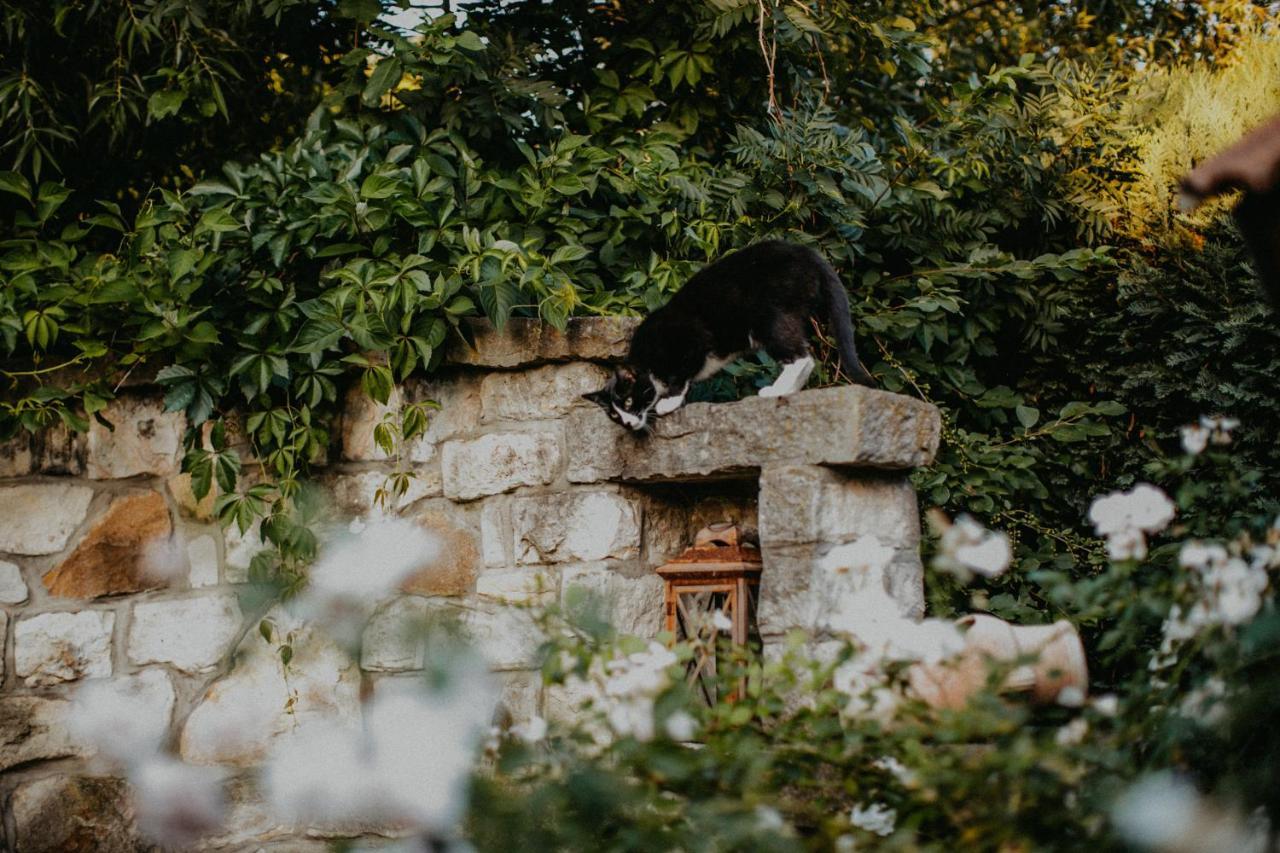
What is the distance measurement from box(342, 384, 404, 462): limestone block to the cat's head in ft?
1.80

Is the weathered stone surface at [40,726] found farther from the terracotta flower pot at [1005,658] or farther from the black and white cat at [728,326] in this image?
the terracotta flower pot at [1005,658]

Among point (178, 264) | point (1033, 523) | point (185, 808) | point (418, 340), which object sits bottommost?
point (185, 808)

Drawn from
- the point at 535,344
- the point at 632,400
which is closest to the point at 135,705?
the point at 535,344

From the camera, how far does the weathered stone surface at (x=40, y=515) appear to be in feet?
8.98

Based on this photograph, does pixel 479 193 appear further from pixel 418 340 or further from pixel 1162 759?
pixel 1162 759

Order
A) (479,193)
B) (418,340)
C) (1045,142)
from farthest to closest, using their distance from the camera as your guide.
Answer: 1. (1045,142)
2. (479,193)
3. (418,340)

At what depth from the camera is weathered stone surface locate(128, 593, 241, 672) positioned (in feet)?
8.90

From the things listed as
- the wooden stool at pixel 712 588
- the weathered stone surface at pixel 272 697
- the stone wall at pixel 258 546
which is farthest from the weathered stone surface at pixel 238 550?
the wooden stool at pixel 712 588

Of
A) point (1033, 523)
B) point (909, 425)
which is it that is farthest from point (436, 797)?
point (1033, 523)

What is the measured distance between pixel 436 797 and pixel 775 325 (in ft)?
5.14

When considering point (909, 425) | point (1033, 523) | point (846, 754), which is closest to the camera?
point (846, 754)

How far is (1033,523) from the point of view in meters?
3.17

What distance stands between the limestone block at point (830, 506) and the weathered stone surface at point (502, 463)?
56cm

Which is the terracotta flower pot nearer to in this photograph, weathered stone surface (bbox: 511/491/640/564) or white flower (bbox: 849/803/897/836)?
white flower (bbox: 849/803/897/836)
